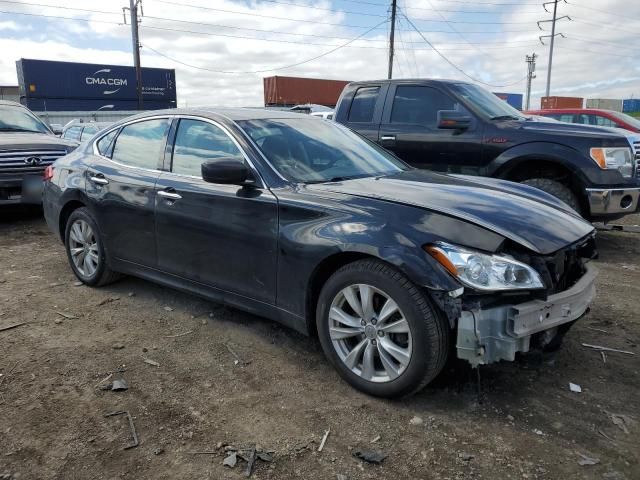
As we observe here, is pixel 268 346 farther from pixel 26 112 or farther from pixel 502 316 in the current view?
pixel 26 112

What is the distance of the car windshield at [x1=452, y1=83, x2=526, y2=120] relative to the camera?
259 inches

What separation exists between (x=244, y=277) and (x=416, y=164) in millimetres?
3969

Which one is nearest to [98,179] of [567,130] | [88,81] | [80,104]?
[567,130]

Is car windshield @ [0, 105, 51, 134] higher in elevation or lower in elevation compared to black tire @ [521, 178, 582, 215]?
higher

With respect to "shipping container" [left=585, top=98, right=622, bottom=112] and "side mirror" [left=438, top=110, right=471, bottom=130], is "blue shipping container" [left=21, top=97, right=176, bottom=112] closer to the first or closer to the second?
"side mirror" [left=438, top=110, right=471, bottom=130]

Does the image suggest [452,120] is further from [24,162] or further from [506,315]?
[24,162]

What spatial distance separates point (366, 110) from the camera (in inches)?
293

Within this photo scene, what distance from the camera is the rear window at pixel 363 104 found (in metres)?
7.38

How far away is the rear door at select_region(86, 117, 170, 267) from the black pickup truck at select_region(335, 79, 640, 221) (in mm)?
3401

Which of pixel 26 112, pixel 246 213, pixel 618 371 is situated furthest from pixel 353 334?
pixel 26 112

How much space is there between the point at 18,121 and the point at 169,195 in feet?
20.0

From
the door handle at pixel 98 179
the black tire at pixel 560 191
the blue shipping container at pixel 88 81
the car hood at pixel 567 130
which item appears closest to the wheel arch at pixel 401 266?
the door handle at pixel 98 179

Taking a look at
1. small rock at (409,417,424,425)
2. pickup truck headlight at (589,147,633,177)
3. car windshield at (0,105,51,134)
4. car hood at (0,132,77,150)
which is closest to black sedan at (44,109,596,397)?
small rock at (409,417,424,425)

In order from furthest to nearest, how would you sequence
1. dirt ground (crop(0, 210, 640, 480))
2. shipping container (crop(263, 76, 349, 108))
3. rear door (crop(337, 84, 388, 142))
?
shipping container (crop(263, 76, 349, 108)) → rear door (crop(337, 84, 388, 142)) → dirt ground (crop(0, 210, 640, 480))
